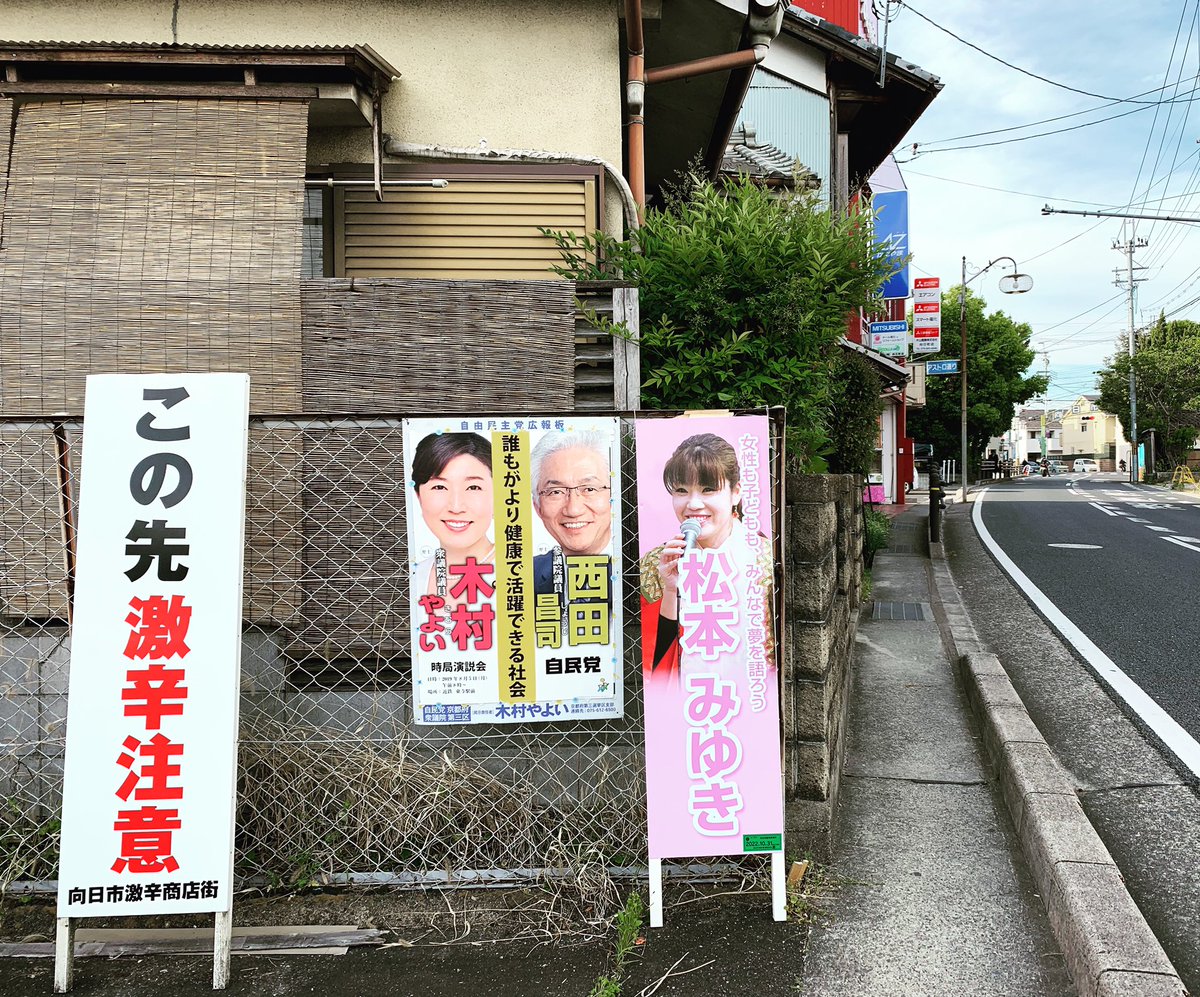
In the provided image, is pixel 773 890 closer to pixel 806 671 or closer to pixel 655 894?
pixel 655 894

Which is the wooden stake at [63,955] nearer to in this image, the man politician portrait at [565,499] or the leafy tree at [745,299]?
the man politician portrait at [565,499]

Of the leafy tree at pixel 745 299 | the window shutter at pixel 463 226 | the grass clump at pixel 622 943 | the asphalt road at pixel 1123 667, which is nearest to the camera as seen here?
the grass clump at pixel 622 943

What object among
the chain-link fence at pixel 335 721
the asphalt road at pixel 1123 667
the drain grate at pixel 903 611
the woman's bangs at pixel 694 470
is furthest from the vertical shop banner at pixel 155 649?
the drain grate at pixel 903 611

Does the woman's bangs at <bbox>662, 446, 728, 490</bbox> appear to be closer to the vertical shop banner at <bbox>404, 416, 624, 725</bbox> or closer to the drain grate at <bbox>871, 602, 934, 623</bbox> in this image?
the vertical shop banner at <bbox>404, 416, 624, 725</bbox>

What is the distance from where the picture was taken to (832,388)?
5.20m

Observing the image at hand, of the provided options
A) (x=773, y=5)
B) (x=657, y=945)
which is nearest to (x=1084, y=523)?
(x=773, y=5)

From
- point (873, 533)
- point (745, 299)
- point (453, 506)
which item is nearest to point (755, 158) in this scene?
point (873, 533)

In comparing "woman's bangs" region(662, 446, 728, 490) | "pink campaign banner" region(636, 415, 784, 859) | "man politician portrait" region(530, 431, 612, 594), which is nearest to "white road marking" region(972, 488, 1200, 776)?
"pink campaign banner" region(636, 415, 784, 859)

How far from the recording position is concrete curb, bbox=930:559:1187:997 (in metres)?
2.52

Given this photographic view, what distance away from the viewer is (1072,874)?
3.07 meters

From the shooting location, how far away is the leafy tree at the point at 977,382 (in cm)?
4659

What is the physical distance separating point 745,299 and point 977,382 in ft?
162

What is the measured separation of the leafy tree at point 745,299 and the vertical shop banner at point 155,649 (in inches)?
85.0

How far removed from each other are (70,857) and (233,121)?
148 inches
